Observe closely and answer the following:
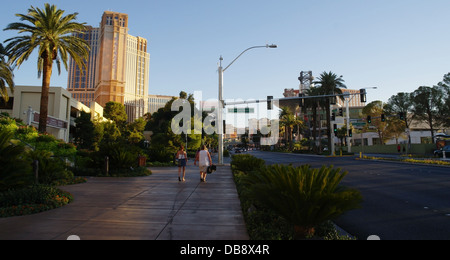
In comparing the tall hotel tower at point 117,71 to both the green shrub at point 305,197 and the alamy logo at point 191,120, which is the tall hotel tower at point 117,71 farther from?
the green shrub at point 305,197

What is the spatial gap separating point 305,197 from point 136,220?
350 centimetres

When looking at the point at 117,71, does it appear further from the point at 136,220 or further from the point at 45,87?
the point at 136,220

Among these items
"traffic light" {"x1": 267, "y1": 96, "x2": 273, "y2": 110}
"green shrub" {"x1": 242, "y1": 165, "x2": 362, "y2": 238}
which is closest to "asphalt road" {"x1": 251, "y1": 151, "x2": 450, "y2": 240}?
"green shrub" {"x1": 242, "y1": 165, "x2": 362, "y2": 238}

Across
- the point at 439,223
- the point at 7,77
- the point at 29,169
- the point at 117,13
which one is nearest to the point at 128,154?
the point at 29,169

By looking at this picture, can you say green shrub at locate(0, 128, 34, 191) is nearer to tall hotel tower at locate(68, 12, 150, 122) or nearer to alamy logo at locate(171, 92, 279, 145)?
alamy logo at locate(171, 92, 279, 145)

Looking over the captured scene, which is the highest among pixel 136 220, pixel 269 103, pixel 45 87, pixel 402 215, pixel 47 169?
pixel 45 87

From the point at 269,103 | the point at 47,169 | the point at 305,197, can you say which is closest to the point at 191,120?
the point at 269,103

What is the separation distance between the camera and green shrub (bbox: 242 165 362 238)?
14.0 feet

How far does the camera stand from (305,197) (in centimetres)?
436

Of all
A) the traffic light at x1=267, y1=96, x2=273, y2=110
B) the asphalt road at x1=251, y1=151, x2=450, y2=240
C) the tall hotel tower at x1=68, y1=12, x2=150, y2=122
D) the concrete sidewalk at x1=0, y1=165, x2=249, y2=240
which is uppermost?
the tall hotel tower at x1=68, y1=12, x2=150, y2=122

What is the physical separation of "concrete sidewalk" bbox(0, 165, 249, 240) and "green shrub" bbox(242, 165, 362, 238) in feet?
2.71

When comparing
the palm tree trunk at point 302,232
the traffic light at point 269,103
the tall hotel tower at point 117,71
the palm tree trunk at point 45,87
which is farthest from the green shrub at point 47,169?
the tall hotel tower at point 117,71

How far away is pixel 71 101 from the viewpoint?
41.1 m
